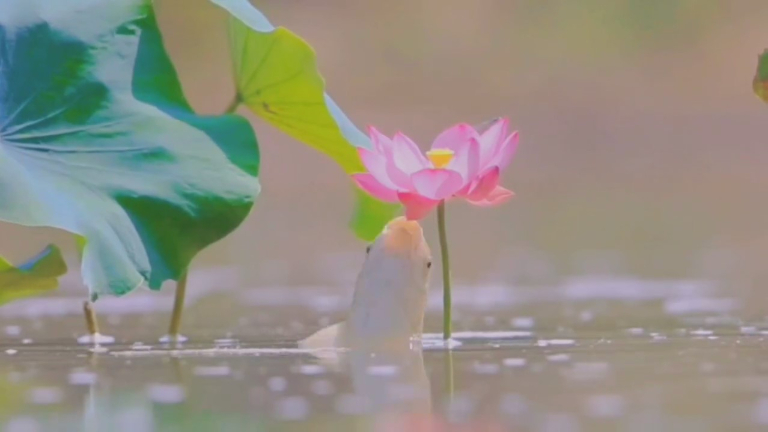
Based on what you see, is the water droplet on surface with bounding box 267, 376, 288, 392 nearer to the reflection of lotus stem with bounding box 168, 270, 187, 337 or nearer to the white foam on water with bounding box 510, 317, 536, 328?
the reflection of lotus stem with bounding box 168, 270, 187, 337

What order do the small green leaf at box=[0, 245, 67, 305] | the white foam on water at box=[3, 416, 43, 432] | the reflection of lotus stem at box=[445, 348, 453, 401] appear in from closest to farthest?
1. the white foam on water at box=[3, 416, 43, 432]
2. the reflection of lotus stem at box=[445, 348, 453, 401]
3. the small green leaf at box=[0, 245, 67, 305]

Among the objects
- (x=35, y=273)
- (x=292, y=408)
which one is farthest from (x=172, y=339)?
(x=292, y=408)

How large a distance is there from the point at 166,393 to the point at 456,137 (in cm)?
35

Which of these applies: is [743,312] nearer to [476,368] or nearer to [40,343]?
[476,368]

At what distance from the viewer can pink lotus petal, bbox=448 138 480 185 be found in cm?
98

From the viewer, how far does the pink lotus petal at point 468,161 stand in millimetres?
984

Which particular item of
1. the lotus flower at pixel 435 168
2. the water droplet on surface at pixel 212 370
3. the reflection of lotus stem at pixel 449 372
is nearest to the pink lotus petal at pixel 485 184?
the lotus flower at pixel 435 168

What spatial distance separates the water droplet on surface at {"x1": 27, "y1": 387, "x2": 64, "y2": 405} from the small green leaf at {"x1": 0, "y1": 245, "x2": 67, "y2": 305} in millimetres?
173

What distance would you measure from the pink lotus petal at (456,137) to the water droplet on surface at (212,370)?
0.82ft

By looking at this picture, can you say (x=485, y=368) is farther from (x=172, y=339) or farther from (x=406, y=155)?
(x=172, y=339)

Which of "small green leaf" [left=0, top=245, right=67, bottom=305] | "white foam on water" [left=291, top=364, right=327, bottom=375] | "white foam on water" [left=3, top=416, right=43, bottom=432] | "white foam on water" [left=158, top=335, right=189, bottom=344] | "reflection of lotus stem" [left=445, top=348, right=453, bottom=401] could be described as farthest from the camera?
"white foam on water" [left=158, top=335, right=189, bottom=344]

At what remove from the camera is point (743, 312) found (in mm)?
1225

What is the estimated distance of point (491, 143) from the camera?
3.31ft

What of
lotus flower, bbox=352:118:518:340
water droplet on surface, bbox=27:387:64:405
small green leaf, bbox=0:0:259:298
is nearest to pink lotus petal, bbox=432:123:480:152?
lotus flower, bbox=352:118:518:340
